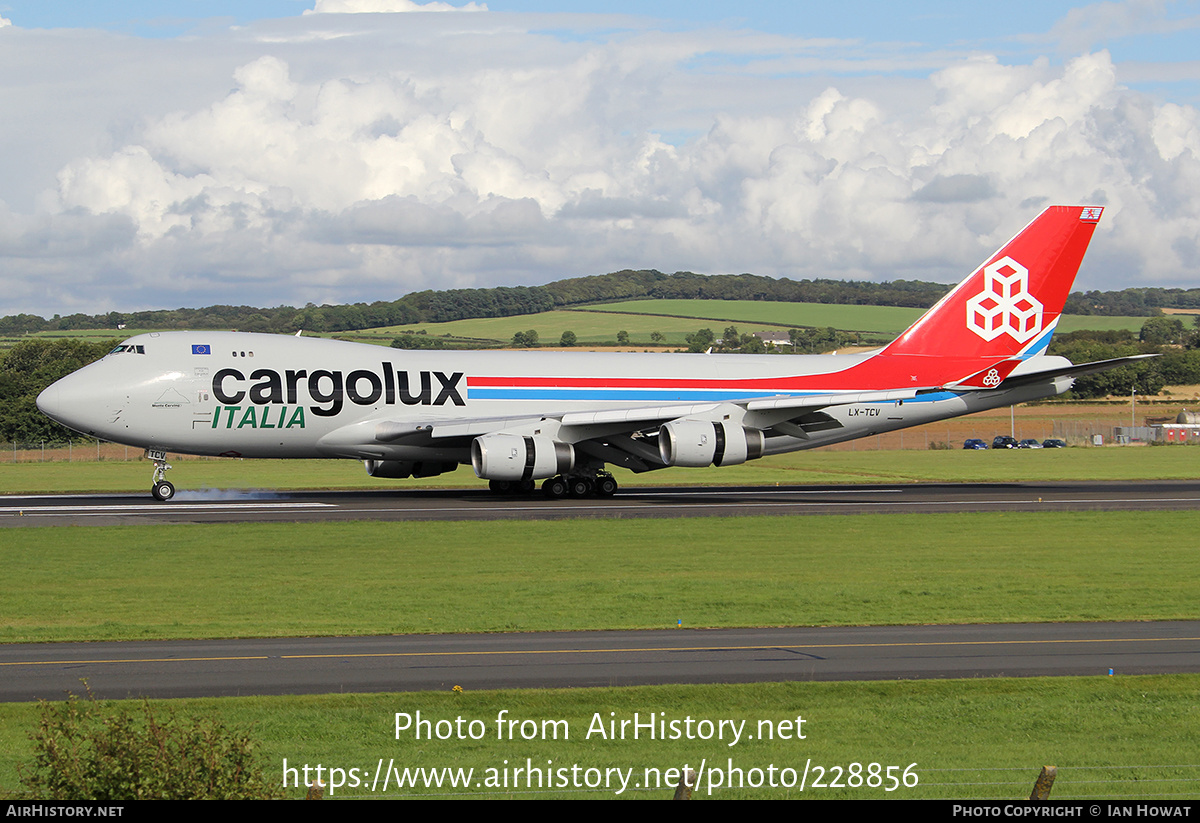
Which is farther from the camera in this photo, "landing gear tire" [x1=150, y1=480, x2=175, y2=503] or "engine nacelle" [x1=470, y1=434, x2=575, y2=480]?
"landing gear tire" [x1=150, y1=480, x2=175, y2=503]

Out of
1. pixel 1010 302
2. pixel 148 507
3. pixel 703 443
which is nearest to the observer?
pixel 148 507

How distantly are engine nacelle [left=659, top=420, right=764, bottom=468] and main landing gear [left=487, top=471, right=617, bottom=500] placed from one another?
3.48m

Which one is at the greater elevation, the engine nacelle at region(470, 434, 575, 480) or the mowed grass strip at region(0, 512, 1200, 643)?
the engine nacelle at region(470, 434, 575, 480)

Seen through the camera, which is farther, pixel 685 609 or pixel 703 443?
pixel 703 443

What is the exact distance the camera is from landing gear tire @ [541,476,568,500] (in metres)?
44.6

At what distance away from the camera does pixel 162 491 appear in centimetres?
4197

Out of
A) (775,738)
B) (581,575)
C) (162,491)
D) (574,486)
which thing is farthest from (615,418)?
(775,738)

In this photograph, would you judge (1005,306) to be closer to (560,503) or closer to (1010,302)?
(1010,302)

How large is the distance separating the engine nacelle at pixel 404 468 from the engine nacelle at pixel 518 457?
3.23m

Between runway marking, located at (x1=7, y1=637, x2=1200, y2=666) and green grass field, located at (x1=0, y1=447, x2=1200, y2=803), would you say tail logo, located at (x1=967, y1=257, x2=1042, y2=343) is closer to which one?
green grass field, located at (x1=0, y1=447, x2=1200, y2=803)

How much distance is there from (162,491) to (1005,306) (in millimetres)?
34719

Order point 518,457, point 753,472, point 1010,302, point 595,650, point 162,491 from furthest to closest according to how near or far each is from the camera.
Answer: point 753,472
point 1010,302
point 162,491
point 518,457
point 595,650

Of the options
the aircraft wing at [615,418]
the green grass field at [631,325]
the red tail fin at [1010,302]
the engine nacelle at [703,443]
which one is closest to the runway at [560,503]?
the engine nacelle at [703,443]

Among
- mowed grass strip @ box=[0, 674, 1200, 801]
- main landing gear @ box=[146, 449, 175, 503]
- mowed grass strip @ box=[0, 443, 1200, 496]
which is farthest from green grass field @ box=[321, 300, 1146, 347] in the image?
mowed grass strip @ box=[0, 674, 1200, 801]
